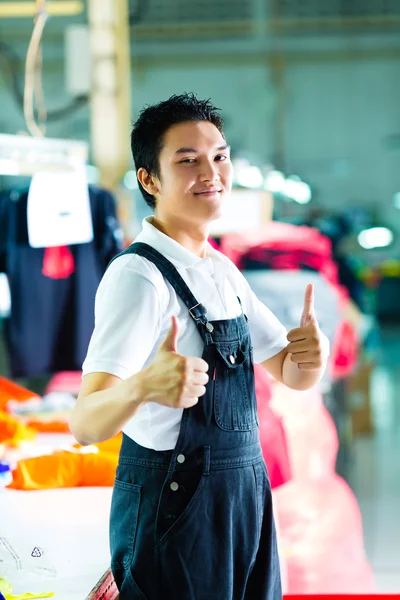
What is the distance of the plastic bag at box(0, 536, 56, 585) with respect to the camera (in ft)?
6.44

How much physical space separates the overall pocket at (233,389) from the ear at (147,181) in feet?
1.11

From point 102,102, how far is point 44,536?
320cm

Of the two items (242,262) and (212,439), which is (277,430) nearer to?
(212,439)

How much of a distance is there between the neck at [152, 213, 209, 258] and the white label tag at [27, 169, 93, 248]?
2.21m

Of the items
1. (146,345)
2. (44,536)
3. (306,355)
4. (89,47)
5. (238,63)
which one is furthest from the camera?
(238,63)

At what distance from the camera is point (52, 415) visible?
11.1 feet

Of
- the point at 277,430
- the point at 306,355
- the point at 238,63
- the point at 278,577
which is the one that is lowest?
the point at 278,577

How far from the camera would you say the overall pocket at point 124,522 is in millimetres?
1587

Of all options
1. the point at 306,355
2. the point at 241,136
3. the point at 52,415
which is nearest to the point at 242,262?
the point at 52,415

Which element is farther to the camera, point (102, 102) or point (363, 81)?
point (363, 81)

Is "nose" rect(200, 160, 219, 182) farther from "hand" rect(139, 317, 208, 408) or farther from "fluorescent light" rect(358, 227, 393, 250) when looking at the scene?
"fluorescent light" rect(358, 227, 393, 250)

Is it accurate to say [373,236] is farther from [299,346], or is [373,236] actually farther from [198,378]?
[198,378]

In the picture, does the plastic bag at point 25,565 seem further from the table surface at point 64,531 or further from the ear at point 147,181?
the ear at point 147,181

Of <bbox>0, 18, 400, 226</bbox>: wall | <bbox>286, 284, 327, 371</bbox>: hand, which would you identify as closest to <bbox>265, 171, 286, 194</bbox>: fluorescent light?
<bbox>286, 284, 327, 371</bbox>: hand
